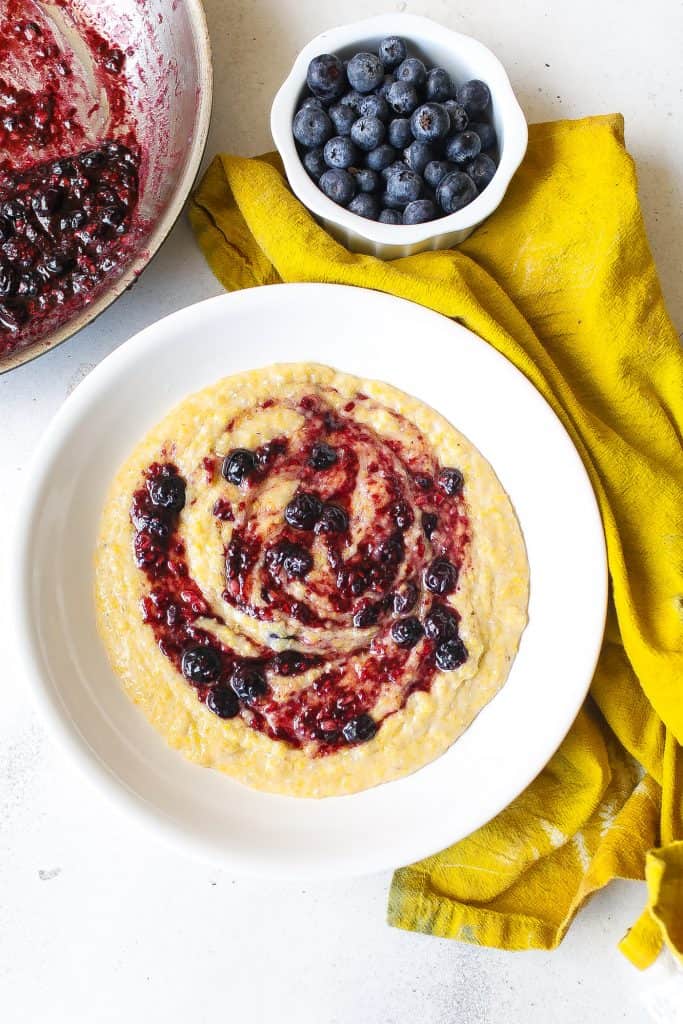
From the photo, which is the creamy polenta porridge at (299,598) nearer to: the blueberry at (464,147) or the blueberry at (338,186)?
the blueberry at (338,186)

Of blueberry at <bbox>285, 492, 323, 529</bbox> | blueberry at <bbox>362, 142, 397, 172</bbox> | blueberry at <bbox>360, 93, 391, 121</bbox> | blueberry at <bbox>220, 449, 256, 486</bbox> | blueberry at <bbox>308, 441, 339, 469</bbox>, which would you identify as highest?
blueberry at <bbox>360, 93, 391, 121</bbox>

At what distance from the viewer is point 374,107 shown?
2248 mm

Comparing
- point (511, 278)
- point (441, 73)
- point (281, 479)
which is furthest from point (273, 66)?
point (281, 479)

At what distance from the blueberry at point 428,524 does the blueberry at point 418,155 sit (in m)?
0.88

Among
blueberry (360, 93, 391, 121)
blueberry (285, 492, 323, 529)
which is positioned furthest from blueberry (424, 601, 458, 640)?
blueberry (360, 93, 391, 121)

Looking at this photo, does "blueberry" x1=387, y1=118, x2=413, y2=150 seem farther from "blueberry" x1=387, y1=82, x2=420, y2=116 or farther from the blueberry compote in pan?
the blueberry compote in pan

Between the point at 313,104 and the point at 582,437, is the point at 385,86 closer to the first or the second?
the point at 313,104

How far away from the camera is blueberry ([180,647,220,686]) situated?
2.19 metres

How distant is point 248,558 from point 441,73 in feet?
4.36

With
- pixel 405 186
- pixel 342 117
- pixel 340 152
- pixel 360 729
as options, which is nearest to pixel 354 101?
pixel 342 117

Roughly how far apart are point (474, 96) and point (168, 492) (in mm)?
1281

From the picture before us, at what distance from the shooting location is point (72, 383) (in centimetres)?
252

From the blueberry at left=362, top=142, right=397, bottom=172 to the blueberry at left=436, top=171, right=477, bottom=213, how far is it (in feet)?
0.49

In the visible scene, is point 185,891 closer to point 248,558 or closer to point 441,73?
point 248,558
